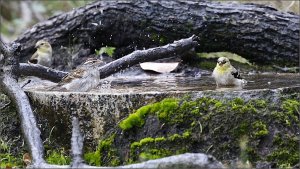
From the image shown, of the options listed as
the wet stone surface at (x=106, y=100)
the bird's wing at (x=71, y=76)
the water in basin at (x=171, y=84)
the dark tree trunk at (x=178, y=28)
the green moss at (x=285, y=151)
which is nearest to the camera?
the green moss at (x=285, y=151)

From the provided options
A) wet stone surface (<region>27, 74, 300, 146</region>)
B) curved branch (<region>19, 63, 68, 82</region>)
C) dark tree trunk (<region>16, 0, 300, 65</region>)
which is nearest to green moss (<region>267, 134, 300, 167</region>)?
wet stone surface (<region>27, 74, 300, 146</region>)

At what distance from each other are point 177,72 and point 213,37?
38.4 inches

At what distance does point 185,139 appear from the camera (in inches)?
239

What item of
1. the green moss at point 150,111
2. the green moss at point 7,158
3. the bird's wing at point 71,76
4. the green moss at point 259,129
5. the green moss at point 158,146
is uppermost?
the bird's wing at point 71,76

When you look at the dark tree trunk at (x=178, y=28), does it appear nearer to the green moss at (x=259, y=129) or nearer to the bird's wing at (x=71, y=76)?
the bird's wing at (x=71, y=76)

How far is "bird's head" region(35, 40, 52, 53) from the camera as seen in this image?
1033 centimetres

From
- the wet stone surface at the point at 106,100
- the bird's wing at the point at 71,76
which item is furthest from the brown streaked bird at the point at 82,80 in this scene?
the wet stone surface at the point at 106,100

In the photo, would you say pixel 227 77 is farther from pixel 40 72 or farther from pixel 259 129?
pixel 40 72

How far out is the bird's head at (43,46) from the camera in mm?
10328

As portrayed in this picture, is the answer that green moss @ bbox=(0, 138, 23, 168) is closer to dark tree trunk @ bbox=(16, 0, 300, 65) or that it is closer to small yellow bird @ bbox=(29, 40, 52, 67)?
small yellow bird @ bbox=(29, 40, 52, 67)

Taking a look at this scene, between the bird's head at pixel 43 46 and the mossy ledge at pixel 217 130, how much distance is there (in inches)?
174

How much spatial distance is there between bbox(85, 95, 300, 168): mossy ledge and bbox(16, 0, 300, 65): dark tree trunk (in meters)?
3.68

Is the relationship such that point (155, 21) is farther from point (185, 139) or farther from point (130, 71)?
point (185, 139)

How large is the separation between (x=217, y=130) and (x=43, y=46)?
5.21 m
